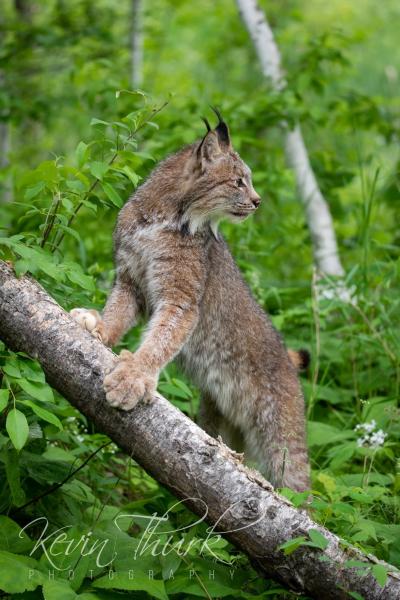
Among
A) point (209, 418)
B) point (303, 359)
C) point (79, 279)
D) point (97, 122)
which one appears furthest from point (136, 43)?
point (79, 279)

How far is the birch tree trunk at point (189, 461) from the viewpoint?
9.62ft

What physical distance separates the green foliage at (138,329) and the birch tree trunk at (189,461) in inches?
3.2

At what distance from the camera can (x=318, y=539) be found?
2.83 meters

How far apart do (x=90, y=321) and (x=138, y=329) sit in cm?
153

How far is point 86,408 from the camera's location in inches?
127

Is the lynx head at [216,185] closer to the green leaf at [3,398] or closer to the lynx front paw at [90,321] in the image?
the lynx front paw at [90,321]

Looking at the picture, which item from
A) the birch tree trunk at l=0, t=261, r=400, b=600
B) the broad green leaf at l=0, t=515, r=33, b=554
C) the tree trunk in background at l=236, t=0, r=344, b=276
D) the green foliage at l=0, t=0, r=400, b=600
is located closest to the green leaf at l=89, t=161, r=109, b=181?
the green foliage at l=0, t=0, r=400, b=600

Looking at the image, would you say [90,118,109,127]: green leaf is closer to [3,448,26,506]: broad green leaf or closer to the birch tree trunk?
the birch tree trunk

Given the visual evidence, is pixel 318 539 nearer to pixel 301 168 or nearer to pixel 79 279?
pixel 79 279

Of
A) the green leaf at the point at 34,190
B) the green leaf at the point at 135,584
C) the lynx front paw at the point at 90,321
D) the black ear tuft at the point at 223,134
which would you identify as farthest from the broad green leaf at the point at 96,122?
the green leaf at the point at 135,584

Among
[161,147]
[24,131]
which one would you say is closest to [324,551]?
[161,147]

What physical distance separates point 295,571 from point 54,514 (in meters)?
1.07

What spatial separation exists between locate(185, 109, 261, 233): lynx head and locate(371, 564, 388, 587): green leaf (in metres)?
2.07

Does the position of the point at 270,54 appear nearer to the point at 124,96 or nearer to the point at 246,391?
the point at 124,96
